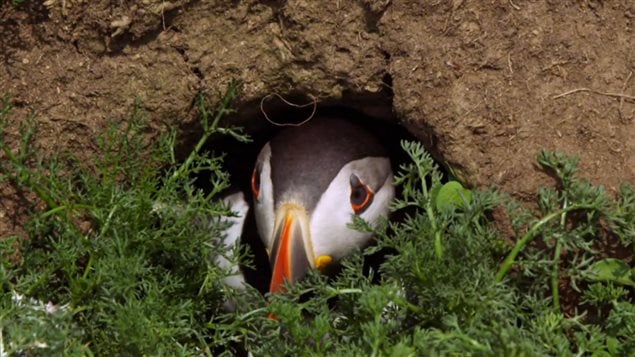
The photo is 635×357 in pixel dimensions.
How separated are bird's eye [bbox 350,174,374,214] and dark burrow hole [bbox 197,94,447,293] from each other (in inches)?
10.9

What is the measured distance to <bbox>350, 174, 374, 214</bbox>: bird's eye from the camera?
4.37 meters

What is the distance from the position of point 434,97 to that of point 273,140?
0.89 meters

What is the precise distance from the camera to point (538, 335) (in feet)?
11.2

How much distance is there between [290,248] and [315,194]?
30 centimetres

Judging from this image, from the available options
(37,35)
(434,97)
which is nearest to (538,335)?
(434,97)

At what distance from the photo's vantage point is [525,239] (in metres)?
3.66

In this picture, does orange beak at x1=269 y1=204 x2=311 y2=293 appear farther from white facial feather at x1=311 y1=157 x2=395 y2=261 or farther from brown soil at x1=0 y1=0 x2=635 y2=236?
brown soil at x1=0 y1=0 x2=635 y2=236

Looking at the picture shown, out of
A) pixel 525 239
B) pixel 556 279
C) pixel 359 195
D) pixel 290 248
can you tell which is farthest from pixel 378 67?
pixel 556 279

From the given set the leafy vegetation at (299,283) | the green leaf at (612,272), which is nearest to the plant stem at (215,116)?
the leafy vegetation at (299,283)

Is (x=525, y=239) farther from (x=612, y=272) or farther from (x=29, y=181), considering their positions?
(x=29, y=181)

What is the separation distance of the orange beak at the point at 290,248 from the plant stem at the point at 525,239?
0.80m

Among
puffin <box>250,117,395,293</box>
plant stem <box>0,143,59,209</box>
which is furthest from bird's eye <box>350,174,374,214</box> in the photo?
plant stem <box>0,143,59,209</box>

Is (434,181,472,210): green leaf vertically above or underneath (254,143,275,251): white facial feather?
above

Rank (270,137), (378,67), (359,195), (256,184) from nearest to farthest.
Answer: (378,67), (359,195), (256,184), (270,137)
